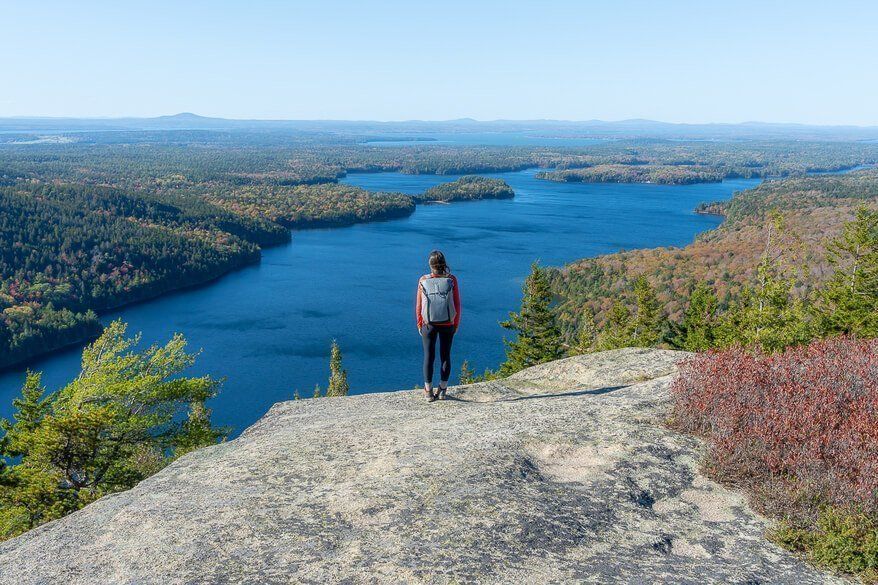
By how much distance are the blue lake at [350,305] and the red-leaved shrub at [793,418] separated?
44.5m

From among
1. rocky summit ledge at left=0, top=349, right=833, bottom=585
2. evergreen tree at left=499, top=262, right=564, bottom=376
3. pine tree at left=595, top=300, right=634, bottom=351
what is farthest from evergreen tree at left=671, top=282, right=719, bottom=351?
rocky summit ledge at left=0, top=349, right=833, bottom=585

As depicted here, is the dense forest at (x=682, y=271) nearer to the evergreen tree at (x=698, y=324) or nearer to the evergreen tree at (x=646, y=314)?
the evergreen tree at (x=646, y=314)

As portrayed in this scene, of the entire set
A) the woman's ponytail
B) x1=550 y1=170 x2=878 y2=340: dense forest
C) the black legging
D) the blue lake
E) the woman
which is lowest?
the blue lake

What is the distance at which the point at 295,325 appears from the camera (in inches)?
3565

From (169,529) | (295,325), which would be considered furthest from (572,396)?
(295,325)

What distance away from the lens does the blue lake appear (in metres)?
72.4

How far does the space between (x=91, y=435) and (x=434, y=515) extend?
11.7 metres

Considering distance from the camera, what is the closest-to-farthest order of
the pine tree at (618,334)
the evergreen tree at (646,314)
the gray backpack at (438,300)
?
the gray backpack at (438,300)
the pine tree at (618,334)
the evergreen tree at (646,314)

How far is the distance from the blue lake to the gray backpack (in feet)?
133

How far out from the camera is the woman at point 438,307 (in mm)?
10906

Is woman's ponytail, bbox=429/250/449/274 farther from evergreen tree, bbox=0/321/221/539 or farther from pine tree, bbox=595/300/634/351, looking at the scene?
pine tree, bbox=595/300/634/351

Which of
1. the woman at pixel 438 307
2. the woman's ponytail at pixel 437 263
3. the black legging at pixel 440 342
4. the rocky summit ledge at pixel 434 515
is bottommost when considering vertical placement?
the rocky summit ledge at pixel 434 515

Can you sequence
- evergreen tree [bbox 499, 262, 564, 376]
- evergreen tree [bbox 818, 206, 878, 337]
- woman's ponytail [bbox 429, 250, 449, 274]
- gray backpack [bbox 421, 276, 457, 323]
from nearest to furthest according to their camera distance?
woman's ponytail [bbox 429, 250, 449, 274] < gray backpack [bbox 421, 276, 457, 323] < evergreen tree [bbox 818, 206, 878, 337] < evergreen tree [bbox 499, 262, 564, 376]

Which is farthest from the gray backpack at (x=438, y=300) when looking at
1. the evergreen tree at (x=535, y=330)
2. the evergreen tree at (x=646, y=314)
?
the evergreen tree at (x=646, y=314)
